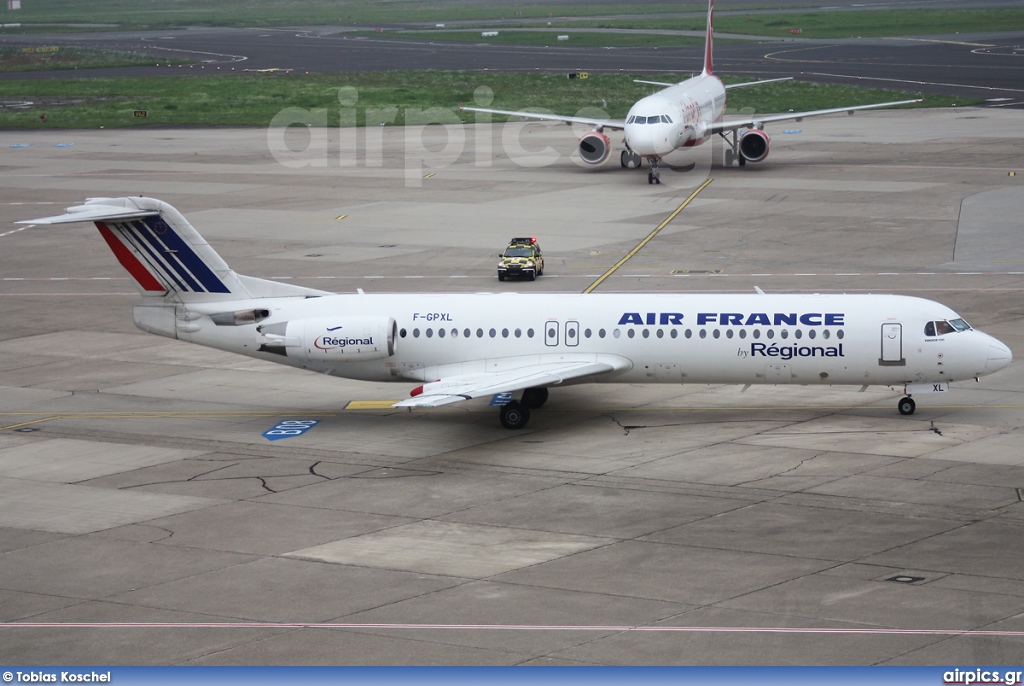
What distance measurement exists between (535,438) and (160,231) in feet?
36.5

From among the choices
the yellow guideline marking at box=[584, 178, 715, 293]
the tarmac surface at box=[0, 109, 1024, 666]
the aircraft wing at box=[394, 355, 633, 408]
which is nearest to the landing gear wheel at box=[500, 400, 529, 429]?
the tarmac surface at box=[0, 109, 1024, 666]

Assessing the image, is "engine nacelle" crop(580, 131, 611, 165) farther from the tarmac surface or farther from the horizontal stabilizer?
the horizontal stabilizer

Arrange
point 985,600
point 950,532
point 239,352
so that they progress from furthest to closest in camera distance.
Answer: point 239,352, point 950,532, point 985,600

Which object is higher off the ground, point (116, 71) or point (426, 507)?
point (116, 71)

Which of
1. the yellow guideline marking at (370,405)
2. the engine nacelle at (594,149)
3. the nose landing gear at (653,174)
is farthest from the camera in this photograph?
the engine nacelle at (594,149)

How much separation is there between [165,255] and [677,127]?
1562 inches

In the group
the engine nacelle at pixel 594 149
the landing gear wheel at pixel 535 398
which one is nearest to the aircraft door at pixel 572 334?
the landing gear wheel at pixel 535 398

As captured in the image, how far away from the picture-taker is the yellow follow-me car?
50062 mm

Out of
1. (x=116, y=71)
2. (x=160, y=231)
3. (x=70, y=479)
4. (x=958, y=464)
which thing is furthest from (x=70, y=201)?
(x=116, y=71)

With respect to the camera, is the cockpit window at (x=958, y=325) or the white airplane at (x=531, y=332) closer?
the white airplane at (x=531, y=332)

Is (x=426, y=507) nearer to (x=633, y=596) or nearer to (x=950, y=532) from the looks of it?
(x=633, y=596)

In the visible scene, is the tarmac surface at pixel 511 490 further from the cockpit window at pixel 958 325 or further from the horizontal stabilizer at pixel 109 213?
the horizontal stabilizer at pixel 109 213

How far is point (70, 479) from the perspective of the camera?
99.9 feet

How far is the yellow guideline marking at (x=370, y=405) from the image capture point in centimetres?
3678
